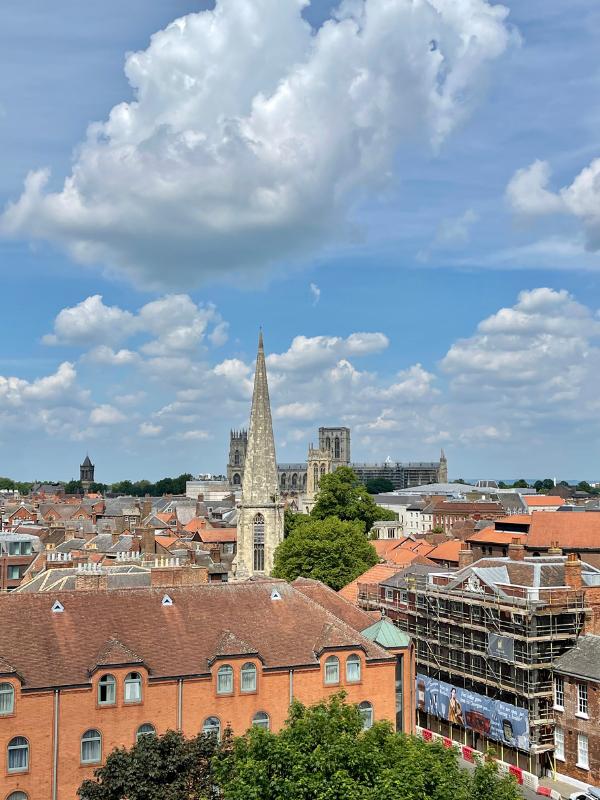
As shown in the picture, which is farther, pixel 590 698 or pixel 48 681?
pixel 590 698

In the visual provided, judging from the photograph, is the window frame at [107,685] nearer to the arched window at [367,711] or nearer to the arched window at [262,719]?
the arched window at [262,719]

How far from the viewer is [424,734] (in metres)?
55.1

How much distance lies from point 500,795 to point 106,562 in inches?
1903

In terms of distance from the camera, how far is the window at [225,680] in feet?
131

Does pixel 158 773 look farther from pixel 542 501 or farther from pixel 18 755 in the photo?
pixel 542 501

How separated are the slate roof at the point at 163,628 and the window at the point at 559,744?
12653 millimetres

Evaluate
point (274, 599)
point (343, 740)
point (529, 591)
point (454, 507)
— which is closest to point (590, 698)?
point (529, 591)

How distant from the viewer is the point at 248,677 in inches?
1593

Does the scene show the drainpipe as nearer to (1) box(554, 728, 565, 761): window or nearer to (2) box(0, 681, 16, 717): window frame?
(2) box(0, 681, 16, 717): window frame

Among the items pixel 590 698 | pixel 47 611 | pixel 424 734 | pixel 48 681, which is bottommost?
pixel 424 734

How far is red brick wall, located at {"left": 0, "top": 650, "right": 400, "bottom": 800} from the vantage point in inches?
1415

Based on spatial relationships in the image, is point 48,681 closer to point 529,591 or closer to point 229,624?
point 229,624

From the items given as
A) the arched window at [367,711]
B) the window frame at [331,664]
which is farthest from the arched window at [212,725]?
the arched window at [367,711]

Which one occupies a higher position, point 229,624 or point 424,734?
point 229,624
